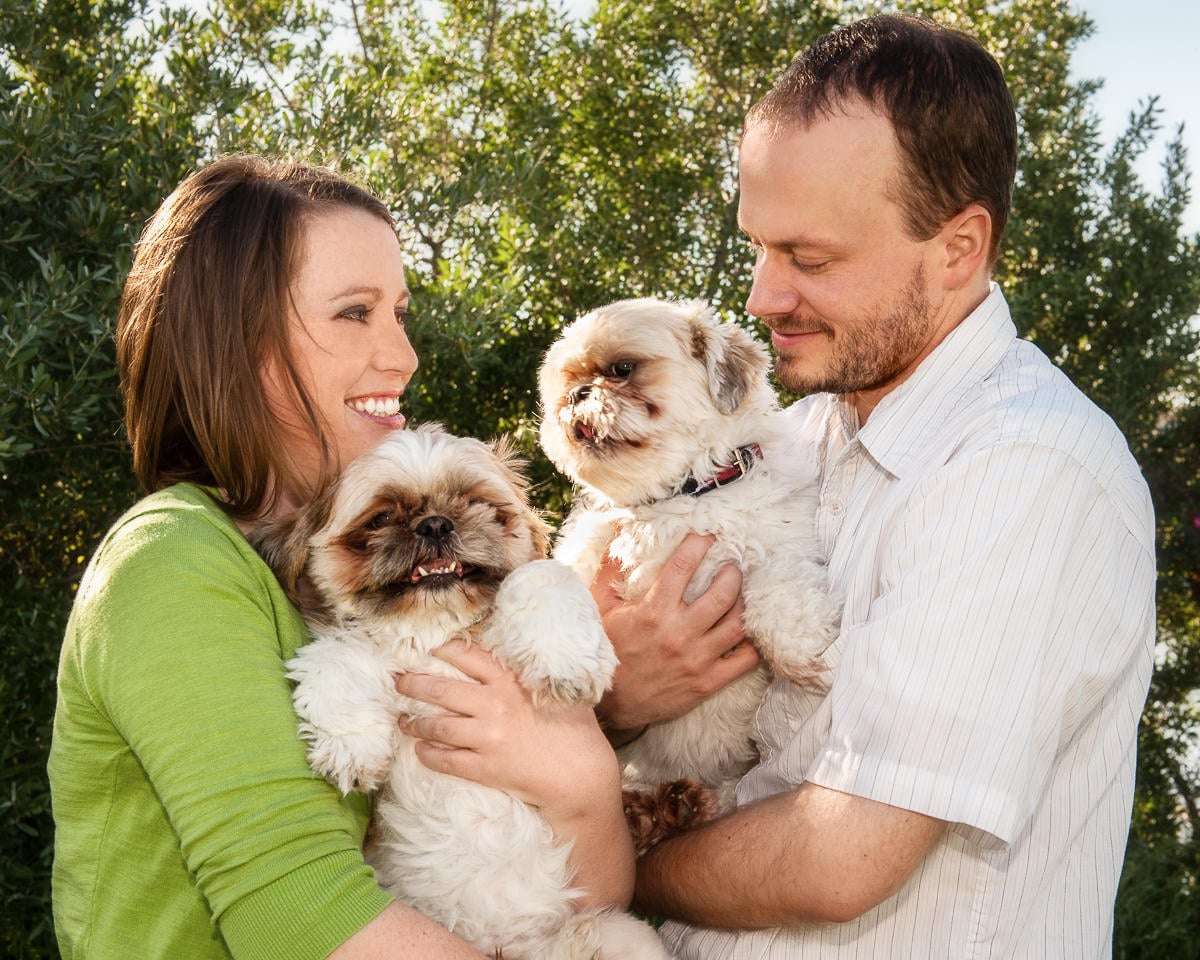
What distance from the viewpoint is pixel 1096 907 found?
2520 mm

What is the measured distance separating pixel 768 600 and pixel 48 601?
9.85ft

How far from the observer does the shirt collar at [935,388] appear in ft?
8.86

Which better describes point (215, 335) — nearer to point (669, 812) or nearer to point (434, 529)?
point (434, 529)

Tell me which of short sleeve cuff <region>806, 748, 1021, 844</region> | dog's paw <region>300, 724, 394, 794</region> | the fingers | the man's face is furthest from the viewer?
the fingers

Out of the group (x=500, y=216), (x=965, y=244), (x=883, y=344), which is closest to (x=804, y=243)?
(x=883, y=344)

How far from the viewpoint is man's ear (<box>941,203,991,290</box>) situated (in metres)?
2.90

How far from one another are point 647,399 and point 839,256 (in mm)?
817

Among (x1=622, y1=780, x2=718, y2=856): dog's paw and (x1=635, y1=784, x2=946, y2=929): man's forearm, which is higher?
(x1=635, y1=784, x2=946, y2=929): man's forearm

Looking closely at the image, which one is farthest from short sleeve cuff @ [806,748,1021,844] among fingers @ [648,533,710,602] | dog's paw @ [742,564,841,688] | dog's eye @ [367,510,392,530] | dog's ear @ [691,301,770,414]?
dog's ear @ [691,301,770,414]

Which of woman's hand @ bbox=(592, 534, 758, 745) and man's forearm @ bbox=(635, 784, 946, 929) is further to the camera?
woman's hand @ bbox=(592, 534, 758, 745)

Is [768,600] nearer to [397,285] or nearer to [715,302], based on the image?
[397,285]

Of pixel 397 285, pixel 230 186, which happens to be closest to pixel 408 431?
pixel 397 285

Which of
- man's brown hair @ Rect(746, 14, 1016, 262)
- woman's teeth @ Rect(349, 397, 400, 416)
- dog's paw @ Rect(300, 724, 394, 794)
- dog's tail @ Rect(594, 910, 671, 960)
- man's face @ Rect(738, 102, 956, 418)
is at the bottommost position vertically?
dog's tail @ Rect(594, 910, 671, 960)

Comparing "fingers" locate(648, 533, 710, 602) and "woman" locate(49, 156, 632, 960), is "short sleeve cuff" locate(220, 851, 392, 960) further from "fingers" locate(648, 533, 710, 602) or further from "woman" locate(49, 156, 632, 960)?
"fingers" locate(648, 533, 710, 602)
